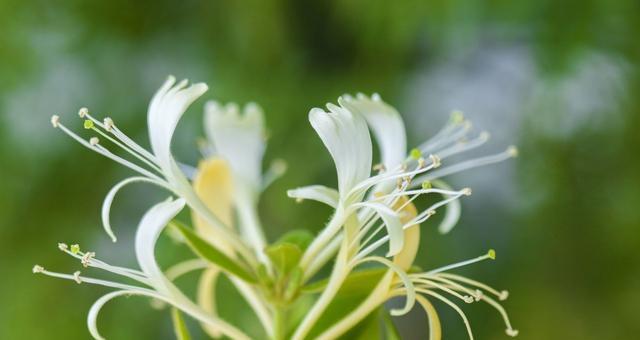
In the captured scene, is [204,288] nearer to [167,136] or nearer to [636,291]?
[167,136]

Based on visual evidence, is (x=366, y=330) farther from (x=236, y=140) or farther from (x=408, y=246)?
(x=236, y=140)

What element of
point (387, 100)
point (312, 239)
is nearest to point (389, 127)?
point (312, 239)

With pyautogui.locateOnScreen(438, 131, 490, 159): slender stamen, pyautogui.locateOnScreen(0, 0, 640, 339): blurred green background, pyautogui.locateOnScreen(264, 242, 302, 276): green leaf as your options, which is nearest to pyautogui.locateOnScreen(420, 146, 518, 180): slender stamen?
pyautogui.locateOnScreen(438, 131, 490, 159): slender stamen

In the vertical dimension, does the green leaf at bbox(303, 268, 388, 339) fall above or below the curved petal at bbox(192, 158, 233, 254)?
below

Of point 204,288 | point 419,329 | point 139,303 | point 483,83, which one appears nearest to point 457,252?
point 419,329

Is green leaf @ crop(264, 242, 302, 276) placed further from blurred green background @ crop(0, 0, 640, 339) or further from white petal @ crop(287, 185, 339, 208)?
blurred green background @ crop(0, 0, 640, 339)

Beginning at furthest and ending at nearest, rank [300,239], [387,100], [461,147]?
[387,100]
[461,147]
[300,239]
